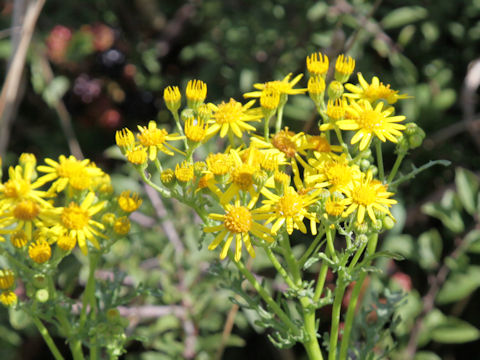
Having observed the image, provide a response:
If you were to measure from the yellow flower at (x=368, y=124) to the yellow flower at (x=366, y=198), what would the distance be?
0.11m

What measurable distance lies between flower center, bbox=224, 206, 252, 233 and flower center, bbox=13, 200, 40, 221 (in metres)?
0.57

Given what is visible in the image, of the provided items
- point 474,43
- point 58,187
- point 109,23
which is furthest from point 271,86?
point 109,23

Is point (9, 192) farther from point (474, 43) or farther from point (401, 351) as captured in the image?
point (474, 43)

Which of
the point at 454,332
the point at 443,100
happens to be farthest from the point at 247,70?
the point at 454,332

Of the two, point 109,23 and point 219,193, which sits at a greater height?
point 109,23

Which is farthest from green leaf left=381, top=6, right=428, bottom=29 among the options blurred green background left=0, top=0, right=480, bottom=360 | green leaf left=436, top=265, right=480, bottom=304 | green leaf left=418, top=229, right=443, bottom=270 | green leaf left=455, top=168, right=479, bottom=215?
green leaf left=436, top=265, right=480, bottom=304

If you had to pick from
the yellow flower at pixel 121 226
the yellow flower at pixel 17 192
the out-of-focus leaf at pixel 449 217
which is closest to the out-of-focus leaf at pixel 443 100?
the out-of-focus leaf at pixel 449 217

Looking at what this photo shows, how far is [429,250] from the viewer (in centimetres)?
296

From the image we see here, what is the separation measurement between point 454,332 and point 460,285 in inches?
8.8

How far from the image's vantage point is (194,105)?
187 centimetres

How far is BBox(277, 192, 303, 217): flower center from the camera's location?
5.35ft

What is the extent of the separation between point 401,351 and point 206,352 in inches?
36.4

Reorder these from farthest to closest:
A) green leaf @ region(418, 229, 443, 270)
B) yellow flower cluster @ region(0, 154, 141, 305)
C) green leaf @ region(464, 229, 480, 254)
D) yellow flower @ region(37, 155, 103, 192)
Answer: green leaf @ region(418, 229, 443, 270) → green leaf @ region(464, 229, 480, 254) → yellow flower @ region(37, 155, 103, 192) → yellow flower cluster @ region(0, 154, 141, 305)

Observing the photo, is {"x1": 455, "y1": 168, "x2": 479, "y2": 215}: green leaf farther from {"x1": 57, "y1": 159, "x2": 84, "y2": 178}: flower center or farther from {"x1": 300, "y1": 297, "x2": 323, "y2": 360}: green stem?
{"x1": 57, "y1": 159, "x2": 84, "y2": 178}: flower center
